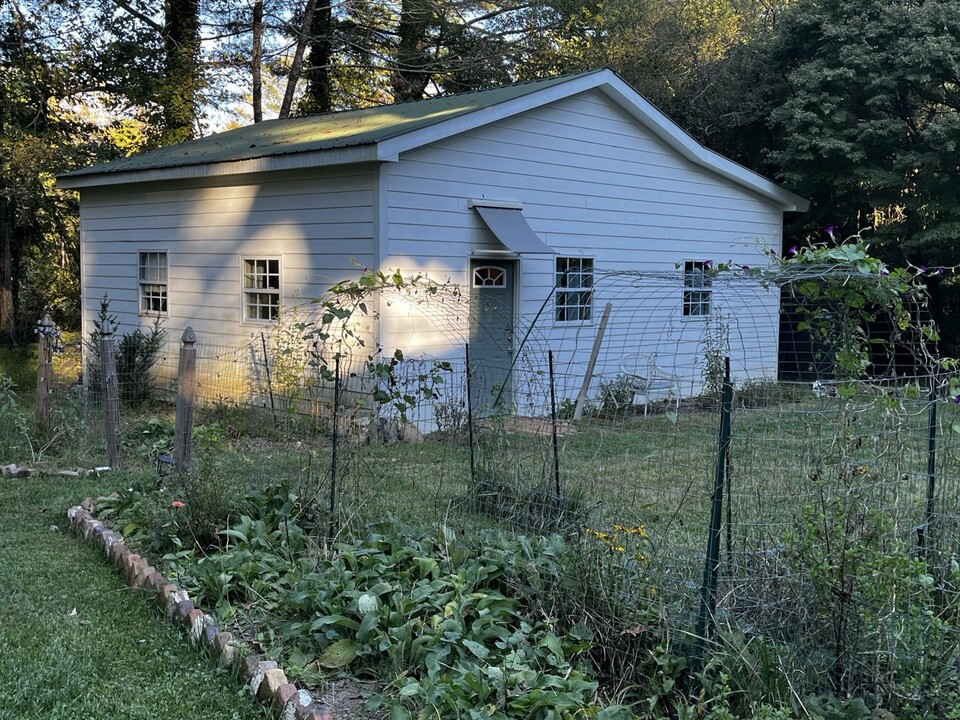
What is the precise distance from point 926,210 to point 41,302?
67.0 ft

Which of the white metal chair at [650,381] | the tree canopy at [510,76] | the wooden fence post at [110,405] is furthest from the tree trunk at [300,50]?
the white metal chair at [650,381]

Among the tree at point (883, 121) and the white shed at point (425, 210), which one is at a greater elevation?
the tree at point (883, 121)

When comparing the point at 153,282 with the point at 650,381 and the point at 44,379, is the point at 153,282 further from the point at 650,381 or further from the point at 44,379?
the point at 650,381

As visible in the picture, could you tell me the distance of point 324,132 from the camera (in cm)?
1141

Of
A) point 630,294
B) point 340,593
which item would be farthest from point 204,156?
point 340,593

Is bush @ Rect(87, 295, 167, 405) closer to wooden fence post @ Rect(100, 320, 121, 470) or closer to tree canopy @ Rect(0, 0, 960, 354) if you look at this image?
wooden fence post @ Rect(100, 320, 121, 470)

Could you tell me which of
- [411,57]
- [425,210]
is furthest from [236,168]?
[411,57]

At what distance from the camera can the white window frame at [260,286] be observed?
10555mm

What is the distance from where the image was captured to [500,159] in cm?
1048

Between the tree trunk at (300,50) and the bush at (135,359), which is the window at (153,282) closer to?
the bush at (135,359)

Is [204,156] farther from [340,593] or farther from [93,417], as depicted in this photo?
[340,593]

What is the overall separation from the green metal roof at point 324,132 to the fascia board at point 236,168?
0.18 feet

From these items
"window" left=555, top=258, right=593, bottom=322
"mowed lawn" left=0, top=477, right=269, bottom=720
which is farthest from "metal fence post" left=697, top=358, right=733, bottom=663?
"window" left=555, top=258, right=593, bottom=322

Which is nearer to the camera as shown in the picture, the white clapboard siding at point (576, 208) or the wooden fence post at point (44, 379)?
the wooden fence post at point (44, 379)
